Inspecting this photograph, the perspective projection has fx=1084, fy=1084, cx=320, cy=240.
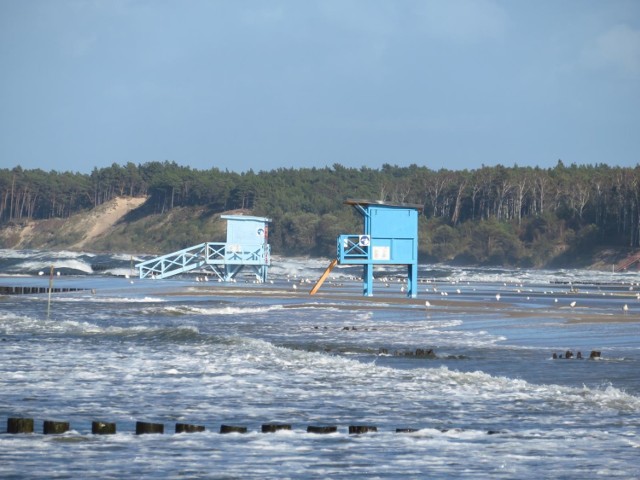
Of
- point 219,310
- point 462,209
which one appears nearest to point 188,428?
point 219,310

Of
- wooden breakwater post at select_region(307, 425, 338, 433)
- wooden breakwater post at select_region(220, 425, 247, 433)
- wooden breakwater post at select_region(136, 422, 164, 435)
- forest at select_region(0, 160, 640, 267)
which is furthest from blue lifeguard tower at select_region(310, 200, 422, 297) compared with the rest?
forest at select_region(0, 160, 640, 267)

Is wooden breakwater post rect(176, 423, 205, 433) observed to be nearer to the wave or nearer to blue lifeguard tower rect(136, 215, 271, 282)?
the wave

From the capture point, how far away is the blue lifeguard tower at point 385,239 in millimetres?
52500

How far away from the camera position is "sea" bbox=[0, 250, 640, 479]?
1227cm

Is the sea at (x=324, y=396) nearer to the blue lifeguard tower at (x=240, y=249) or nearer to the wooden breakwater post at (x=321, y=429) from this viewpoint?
the wooden breakwater post at (x=321, y=429)

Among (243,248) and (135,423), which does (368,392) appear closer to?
(135,423)

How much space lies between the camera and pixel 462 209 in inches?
6186

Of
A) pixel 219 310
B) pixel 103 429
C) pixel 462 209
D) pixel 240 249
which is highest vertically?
pixel 462 209

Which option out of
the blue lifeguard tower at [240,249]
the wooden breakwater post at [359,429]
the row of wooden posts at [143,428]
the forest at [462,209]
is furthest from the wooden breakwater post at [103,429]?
the forest at [462,209]

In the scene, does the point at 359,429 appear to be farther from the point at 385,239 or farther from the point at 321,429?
the point at 385,239

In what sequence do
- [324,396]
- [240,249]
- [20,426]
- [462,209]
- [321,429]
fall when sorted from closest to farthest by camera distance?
[20,426], [321,429], [324,396], [240,249], [462,209]

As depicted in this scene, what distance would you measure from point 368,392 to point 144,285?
5230 centimetres

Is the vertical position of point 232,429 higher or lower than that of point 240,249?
lower

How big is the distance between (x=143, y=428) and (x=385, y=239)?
3967cm
